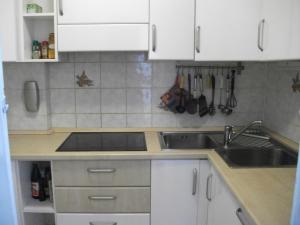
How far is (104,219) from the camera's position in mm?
1685

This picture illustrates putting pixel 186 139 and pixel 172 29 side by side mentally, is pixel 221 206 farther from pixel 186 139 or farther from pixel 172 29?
pixel 172 29

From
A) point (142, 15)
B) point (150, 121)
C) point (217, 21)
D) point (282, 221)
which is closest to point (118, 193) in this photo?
point (150, 121)

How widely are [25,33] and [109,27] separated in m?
0.57

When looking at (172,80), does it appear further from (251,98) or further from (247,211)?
(247,211)

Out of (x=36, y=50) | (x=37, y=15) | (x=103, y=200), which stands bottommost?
(x=103, y=200)

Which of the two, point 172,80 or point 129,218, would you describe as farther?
point 172,80

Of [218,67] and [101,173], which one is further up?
[218,67]

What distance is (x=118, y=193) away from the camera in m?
1.66

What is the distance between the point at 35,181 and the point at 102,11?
3.93 feet

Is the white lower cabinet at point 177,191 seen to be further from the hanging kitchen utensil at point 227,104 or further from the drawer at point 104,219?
the hanging kitchen utensil at point 227,104

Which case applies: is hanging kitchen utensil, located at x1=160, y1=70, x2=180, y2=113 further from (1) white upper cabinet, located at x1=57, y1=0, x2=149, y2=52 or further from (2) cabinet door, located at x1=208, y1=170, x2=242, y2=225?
(2) cabinet door, located at x1=208, y1=170, x2=242, y2=225

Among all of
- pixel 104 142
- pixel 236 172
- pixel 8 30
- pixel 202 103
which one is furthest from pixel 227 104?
pixel 8 30

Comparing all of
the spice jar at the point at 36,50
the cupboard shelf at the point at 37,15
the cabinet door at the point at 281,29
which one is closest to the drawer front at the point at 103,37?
the cupboard shelf at the point at 37,15

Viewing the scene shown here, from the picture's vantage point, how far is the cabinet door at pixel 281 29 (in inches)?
48.2
